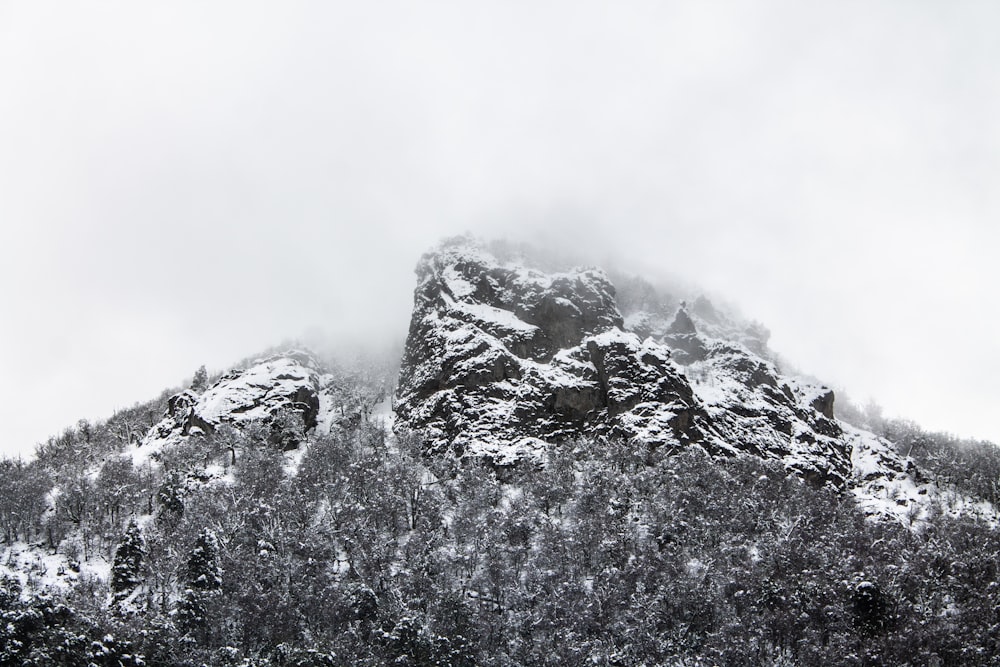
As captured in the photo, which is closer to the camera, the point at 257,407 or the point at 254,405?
the point at 257,407

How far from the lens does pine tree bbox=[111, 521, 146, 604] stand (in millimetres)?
83875

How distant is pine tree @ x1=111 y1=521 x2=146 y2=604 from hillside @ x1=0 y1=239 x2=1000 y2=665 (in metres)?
0.30

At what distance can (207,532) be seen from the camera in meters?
83.5

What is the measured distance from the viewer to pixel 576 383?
138000mm

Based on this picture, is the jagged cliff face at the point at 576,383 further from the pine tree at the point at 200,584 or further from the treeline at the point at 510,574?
the pine tree at the point at 200,584

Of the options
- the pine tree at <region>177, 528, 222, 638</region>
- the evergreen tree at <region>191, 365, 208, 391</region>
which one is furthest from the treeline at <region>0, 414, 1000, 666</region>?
the evergreen tree at <region>191, 365, 208, 391</region>

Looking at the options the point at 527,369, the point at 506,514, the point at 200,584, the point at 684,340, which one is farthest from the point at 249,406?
the point at 684,340

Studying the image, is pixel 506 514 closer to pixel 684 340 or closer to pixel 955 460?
pixel 684 340

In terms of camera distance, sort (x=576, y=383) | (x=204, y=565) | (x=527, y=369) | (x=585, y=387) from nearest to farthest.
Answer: (x=204, y=565) < (x=585, y=387) < (x=576, y=383) < (x=527, y=369)

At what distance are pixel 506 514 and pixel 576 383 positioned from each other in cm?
4168

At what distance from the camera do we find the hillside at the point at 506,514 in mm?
70938

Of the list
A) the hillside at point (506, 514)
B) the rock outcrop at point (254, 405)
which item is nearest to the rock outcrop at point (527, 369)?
the hillside at point (506, 514)

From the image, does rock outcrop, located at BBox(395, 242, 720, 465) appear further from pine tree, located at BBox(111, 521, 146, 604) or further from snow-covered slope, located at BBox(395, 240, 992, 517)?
pine tree, located at BBox(111, 521, 146, 604)

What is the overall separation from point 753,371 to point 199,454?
97.3 metres
